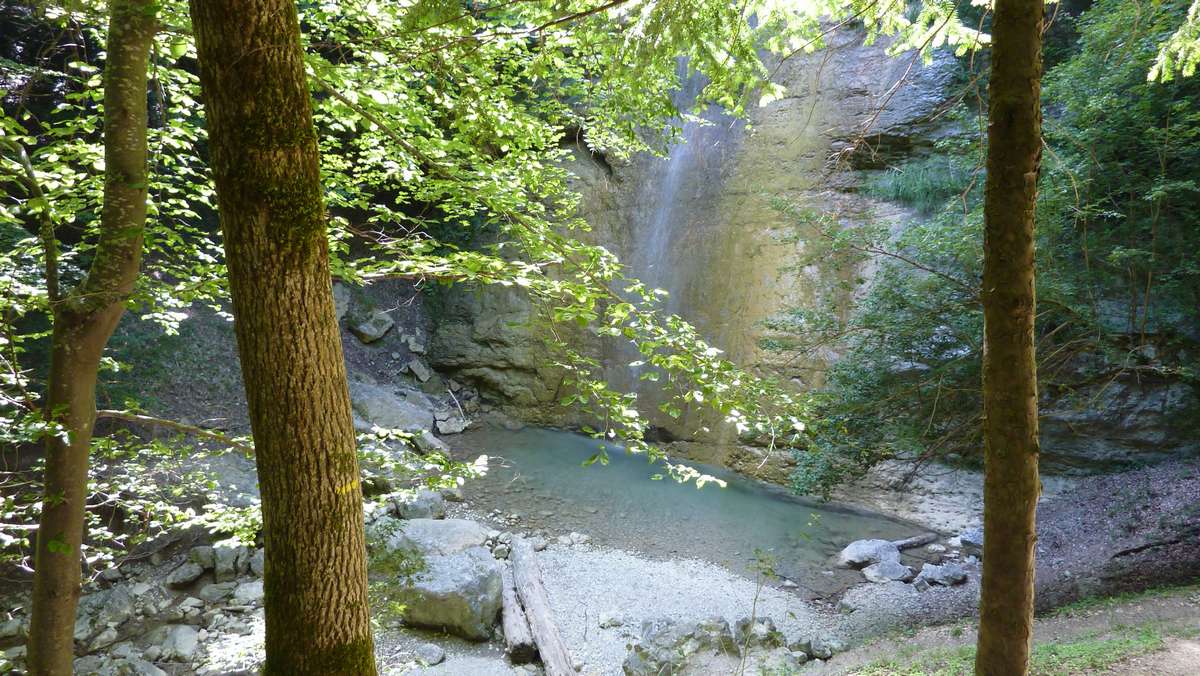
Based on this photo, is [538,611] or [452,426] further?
[452,426]

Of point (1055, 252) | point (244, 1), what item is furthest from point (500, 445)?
point (244, 1)

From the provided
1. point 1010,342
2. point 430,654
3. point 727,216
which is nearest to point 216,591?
point 430,654

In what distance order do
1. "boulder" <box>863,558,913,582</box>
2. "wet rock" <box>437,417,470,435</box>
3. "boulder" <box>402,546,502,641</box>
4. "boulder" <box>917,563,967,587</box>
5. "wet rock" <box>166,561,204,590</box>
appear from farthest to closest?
"wet rock" <box>437,417,470,435</box>, "boulder" <box>863,558,913,582</box>, "boulder" <box>917,563,967,587</box>, "wet rock" <box>166,561,204,590</box>, "boulder" <box>402,546,502,641</box>

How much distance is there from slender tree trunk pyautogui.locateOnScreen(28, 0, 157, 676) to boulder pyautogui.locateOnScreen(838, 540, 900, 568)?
7.92m

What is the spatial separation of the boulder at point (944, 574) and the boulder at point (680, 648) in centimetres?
302

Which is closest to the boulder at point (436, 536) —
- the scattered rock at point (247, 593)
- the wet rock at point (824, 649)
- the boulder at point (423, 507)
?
the boulder at point (423, 507)

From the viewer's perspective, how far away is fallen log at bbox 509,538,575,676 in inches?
215

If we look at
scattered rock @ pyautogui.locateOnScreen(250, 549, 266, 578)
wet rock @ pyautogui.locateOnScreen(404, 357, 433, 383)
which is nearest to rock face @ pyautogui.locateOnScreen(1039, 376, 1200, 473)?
scattered rock @ pyautogui.locateOnScreen(250, 549, 266, 578)

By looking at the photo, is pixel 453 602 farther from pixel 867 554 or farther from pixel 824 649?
pixel 867 554

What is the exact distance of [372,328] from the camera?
13.7m

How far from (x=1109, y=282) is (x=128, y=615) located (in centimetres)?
1052

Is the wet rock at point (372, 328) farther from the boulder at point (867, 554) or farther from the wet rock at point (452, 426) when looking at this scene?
the boulder at point (867, 554)

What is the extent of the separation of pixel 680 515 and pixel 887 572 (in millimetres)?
3046

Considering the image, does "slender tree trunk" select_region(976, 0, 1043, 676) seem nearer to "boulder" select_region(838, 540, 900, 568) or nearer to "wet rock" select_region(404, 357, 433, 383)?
"boulder" select_region(838, 540, 900, 568)
